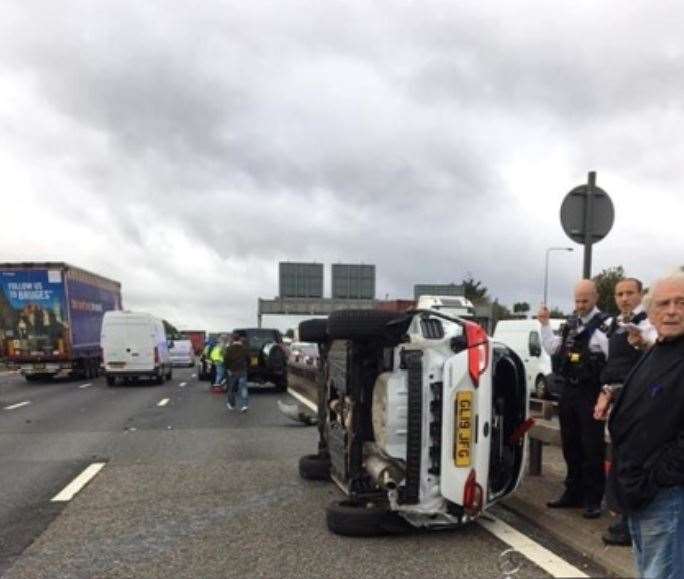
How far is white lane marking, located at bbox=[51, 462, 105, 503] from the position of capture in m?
6.95

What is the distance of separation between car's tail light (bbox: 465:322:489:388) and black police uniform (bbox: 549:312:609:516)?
985mm

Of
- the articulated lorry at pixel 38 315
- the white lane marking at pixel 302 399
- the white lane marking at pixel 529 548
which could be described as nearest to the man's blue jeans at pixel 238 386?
the white lane marking at pixel 302 399

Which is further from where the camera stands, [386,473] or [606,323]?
[606,323]

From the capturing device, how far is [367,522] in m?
5.33

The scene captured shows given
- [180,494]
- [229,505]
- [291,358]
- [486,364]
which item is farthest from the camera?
[291,358]

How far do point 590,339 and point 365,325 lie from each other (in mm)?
1810

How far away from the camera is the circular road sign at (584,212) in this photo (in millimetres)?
7629

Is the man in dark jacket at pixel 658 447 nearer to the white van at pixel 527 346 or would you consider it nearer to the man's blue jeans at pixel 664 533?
the man's blue jeans at pixel 664 533

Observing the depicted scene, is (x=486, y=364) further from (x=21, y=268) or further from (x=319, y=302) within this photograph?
(x=319, y=302)

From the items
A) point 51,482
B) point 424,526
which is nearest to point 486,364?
point 424,526

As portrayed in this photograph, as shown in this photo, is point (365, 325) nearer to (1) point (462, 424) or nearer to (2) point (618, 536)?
(1) point (462, 424)

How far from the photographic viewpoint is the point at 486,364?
5098 millimetres

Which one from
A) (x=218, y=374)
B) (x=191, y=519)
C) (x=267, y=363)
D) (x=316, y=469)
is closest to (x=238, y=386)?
(x=267, y=363)

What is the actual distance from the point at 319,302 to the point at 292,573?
2055 inches
